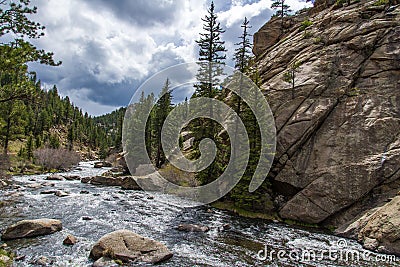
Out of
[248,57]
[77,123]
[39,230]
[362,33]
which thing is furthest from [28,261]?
[77,123]

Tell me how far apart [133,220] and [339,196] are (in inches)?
642

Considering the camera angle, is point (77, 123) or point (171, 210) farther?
point (77, 123)

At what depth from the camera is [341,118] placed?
23.3 metres

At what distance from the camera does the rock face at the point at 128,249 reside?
1147 cm

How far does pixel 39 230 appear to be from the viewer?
13.9 metres

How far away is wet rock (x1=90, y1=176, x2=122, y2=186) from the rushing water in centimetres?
978

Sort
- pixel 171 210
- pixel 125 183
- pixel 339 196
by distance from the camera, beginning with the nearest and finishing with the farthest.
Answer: pixel 339 196 → pixel 171 210 → pixel 125 183

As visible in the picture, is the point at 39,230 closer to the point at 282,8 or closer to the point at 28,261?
the point at 28,261

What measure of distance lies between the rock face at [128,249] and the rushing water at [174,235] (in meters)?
0.53

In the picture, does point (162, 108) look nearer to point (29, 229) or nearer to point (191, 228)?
point (191, 228)

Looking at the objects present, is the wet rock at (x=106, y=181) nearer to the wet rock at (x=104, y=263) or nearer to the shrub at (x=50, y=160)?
the shrub at (x=50, y=160)
